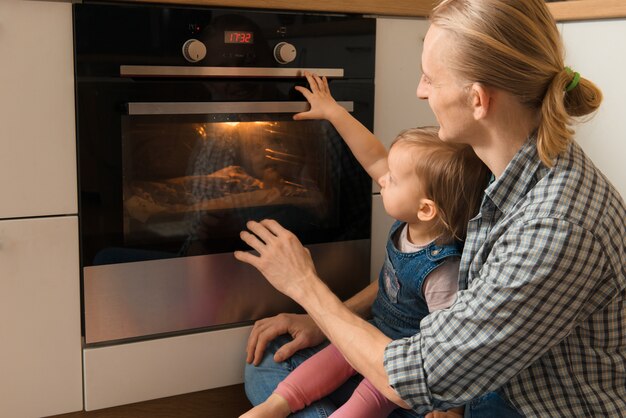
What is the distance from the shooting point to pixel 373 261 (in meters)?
1.83

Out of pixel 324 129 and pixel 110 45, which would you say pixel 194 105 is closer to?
pixel 110 45

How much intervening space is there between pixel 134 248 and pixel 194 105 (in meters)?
0.29

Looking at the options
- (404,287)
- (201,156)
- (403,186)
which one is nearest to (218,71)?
(201,156)

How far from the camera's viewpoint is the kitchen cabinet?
139 centimetres

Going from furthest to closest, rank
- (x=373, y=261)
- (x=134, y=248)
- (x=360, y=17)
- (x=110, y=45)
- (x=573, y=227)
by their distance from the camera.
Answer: (x=373, y=261) → (x=360, y=17) → (x=134, y=248) → (x=110, y=45) → (x=573, y=227)

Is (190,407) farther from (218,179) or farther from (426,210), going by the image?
(426,210)

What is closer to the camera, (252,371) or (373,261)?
(252,371)

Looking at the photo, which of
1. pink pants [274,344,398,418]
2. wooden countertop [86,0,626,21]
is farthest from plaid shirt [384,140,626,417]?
wooden countertop [86,0,626,21]

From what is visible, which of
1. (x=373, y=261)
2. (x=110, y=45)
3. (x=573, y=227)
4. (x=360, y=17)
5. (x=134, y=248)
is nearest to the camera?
(x=573, y=227)

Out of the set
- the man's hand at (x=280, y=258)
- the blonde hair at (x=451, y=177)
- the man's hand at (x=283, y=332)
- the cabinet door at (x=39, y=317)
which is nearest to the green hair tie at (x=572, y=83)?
the blonde hair at (x=451, y=177)

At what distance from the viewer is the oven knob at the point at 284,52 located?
1578 mm

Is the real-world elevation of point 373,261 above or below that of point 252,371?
above

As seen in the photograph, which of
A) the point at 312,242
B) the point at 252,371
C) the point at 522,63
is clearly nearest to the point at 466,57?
the point at 522,63

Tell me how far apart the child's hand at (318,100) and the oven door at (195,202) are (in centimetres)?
2
